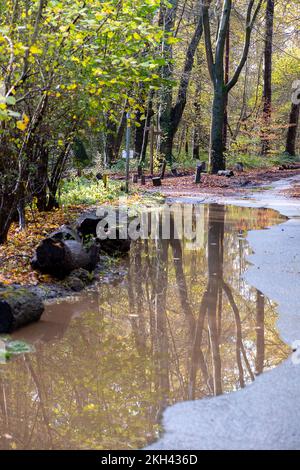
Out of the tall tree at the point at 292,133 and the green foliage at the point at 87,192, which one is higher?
the tall tree at the point at 292,133

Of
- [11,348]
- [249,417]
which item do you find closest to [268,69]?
[11,348]

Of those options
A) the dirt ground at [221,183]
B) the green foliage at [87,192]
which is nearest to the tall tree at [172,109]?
the dirt ground at [221,183]

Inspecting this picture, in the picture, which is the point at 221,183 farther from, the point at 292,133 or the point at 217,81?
the point at 292,133

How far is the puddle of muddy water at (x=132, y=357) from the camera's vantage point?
3.91 m

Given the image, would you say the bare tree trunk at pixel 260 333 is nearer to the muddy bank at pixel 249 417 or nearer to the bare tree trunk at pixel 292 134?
the muddy bank at pixel 249 417

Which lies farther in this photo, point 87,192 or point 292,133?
point 292,133

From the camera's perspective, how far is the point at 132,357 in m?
5.20

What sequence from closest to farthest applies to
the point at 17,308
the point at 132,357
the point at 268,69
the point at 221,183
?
the point at 132,357 < the point at 17,308 < the point at 221,183 < the point at 268,69

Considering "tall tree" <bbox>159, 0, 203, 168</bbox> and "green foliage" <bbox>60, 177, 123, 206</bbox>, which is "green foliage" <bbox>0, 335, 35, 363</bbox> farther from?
"tall tree" <bbox>159, 0, 203, 168</bbox>

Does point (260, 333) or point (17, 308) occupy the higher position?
point (17, 308)

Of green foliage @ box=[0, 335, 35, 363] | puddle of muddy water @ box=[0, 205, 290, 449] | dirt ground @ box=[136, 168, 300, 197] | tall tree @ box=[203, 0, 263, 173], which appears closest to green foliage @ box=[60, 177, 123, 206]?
dirt ground @ box=[136, 168, 300, 197]

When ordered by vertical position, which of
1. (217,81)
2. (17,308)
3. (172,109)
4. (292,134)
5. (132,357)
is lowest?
(132,357)

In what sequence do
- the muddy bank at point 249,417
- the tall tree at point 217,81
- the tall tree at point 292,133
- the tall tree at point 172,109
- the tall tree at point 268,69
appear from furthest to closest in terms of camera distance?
the tall tree at point 292,133, the tall tree at point 268,69, the tall tree at point 172,109, the tall tree at point 217,81, the muddy bank at point 249,417

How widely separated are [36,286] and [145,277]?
1.82 m
